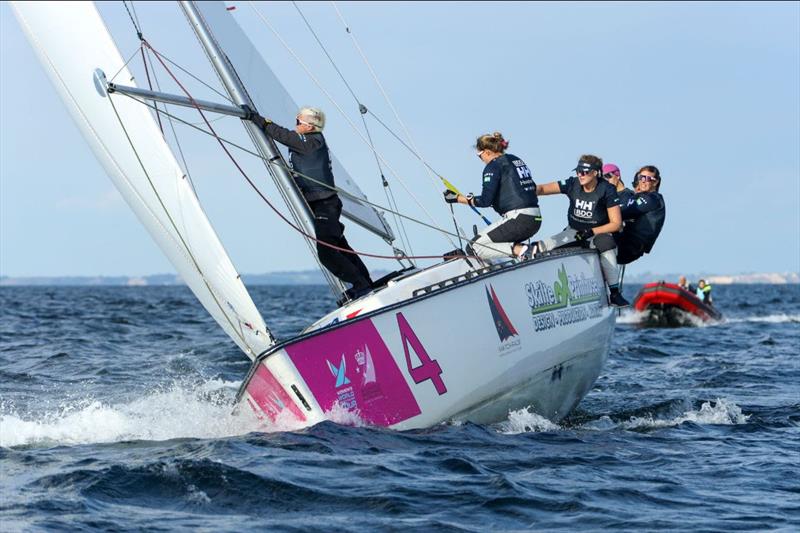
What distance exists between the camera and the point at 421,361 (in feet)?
22.5

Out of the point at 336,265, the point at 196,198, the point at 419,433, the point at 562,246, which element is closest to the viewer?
the point at 196,198

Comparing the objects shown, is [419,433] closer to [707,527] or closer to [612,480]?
[612,480]

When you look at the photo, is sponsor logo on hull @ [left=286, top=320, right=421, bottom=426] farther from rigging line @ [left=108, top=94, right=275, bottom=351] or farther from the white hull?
rigging line @ [left=108, top=94, right=275, bottom=351]

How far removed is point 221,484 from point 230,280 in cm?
150

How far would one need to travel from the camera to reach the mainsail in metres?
6.22

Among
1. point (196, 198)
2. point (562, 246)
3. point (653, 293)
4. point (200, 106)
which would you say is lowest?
point (653, 293)

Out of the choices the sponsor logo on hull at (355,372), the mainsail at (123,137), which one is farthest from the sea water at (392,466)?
the mainsail at (123,137)

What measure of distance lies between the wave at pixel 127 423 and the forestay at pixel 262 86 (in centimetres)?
188

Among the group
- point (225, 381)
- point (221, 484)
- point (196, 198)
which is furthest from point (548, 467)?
point (225, 381)

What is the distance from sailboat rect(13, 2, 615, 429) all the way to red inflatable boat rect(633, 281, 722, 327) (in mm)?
17201

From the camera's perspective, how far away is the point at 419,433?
274 inches

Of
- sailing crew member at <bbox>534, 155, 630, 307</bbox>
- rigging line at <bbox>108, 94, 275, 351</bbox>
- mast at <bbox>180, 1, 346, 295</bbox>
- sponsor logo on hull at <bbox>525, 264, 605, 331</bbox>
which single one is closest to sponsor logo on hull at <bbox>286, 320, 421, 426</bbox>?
rigging line at <bbox>108, 94, 275, 351</bbox>

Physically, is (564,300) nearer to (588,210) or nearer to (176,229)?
(588,210)

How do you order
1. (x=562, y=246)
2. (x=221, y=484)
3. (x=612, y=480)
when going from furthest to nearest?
(x=562, y=246) < (x=612, y=480) < (x=221, y=484)
